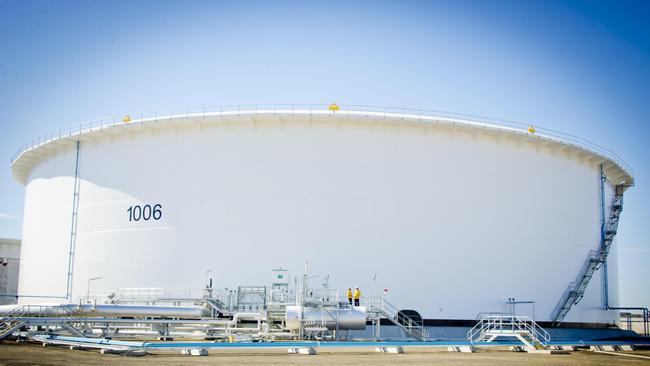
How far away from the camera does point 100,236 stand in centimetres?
3162

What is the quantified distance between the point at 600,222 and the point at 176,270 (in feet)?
68.4

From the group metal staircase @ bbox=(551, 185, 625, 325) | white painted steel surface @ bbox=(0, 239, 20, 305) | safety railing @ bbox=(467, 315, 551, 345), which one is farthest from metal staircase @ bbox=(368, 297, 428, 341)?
white painted steel surface @ bbox=(0, 239, 20, 305)

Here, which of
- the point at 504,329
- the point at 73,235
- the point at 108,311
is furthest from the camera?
the point at 73,235

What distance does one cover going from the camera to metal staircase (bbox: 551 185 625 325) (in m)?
31.9

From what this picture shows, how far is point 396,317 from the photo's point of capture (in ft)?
93.9

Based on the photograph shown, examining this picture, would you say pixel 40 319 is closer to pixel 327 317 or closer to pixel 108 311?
pixel 108 311

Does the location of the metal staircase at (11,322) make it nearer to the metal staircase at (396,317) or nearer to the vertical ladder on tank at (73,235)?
the vertical ladder on tank at (73,235)

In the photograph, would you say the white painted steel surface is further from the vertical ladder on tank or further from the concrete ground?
the concrete ground

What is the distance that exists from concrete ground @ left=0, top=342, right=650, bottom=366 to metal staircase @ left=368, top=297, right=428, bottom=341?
5.65 metres

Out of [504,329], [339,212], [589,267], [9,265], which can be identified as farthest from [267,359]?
[9,265]

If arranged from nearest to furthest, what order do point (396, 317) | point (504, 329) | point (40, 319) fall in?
point (40, 319), point (396, 317), point (504, 329)

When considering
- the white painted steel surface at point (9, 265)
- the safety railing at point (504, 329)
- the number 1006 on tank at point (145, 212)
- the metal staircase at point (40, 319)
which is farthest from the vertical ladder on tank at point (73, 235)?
the white painted steel surface at point (9, 265)

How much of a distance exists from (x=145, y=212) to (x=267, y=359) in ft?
50.6

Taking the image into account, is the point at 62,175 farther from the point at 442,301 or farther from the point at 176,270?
the point at 442,301
